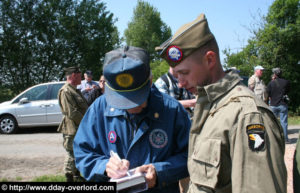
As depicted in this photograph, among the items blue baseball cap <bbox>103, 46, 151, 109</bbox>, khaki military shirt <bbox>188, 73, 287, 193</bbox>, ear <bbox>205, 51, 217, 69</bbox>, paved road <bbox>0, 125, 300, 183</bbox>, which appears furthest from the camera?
paved road <bbox>0, 125, 300, 183</bbox>

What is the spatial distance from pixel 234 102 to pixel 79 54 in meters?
21.8

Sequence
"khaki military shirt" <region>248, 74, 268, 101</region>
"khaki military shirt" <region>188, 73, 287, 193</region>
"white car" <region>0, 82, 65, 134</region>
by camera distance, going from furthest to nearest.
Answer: "white car" <region>0, 82, 65, 134</region> < "khaki military shirt" <region>248, 74, 268, 101</region> < "khaki military shirt" <region>188, 73, 287, 193</region>

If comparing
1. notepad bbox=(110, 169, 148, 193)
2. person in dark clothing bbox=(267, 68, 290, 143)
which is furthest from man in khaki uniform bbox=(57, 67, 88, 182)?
person in dark clothing bbox=(267, 68, 290, 143)

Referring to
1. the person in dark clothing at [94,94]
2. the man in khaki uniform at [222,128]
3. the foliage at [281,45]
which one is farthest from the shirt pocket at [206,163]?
the foliage at [281,45]

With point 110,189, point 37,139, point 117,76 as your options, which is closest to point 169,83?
point 117,76

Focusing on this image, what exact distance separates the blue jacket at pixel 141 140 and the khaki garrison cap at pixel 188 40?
1.40 feet

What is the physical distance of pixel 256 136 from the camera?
1192 millimetres

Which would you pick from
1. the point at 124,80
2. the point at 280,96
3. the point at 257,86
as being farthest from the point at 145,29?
the point at 124,80

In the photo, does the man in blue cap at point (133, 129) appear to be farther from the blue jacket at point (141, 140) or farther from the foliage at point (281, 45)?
the foliage at point (281, 45)

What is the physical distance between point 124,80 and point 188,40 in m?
0.51

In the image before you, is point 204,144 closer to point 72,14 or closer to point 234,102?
point 234,102

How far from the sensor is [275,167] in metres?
1.16

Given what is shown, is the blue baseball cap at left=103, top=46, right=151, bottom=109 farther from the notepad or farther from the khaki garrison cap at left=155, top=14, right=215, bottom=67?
the notepad

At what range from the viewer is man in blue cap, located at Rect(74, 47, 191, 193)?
5.87 ft
